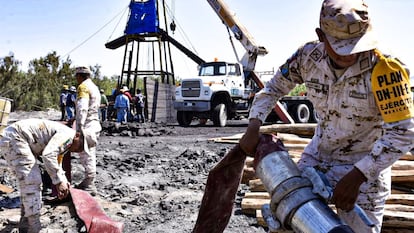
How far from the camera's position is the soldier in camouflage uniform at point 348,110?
76.1 inches

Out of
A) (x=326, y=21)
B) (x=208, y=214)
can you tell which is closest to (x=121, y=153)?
(x=208, y=214)

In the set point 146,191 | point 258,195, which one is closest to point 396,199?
point 258,195

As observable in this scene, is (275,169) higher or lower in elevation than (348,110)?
lower

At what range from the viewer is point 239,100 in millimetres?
17266

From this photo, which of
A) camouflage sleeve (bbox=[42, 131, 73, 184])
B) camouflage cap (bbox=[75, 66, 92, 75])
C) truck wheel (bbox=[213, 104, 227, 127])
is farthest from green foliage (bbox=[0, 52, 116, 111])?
camouflage sleeve (bbox=[42, 131, 73, 184])

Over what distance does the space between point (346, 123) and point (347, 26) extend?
22.8 inches

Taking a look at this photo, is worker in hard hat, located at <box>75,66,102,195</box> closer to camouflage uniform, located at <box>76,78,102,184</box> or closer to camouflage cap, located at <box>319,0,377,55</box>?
camouflage uniform, located at <box>76,78,102,184</box>

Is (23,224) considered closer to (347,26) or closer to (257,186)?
(257,186)

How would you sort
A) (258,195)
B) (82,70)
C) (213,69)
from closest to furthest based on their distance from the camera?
(258,195)
(82,70)
(213,69)

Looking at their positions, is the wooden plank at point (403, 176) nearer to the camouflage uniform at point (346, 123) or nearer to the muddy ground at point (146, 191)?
the muddy ground at point (146, 191)

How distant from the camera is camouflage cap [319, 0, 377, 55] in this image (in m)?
1.92

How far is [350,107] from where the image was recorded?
7.26 feet

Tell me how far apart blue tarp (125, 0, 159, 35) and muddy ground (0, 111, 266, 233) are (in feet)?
40.2

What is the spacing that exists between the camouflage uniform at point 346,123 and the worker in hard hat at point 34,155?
256 centimetres
